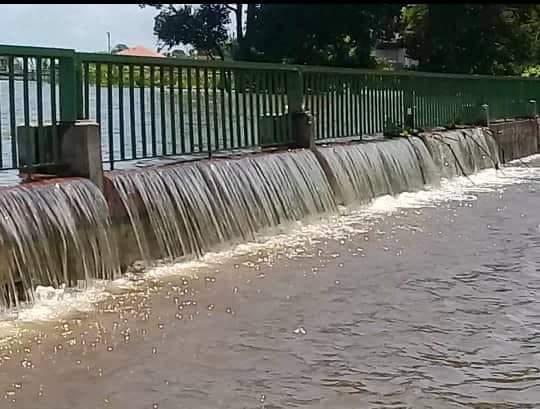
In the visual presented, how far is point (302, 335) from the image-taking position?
714cm

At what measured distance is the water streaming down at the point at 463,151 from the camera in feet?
65.0

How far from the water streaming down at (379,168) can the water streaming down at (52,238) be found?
19.6ft

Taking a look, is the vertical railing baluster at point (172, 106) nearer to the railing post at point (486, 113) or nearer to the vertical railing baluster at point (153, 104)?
the vertical railing baluster at point (153, 104)

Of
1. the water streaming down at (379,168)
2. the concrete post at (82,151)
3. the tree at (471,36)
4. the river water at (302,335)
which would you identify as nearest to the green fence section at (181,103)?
the concrete post at (82,151)

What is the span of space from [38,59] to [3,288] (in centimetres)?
268

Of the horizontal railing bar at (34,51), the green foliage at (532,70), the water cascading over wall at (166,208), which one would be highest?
the green foliage at (532,70)

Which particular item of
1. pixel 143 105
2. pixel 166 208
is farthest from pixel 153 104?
pixel 166 208

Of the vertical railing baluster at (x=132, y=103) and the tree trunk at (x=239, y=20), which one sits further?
the tree trunk at (x=239, y=20)

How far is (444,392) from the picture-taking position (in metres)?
5.82

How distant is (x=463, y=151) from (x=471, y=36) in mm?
18938

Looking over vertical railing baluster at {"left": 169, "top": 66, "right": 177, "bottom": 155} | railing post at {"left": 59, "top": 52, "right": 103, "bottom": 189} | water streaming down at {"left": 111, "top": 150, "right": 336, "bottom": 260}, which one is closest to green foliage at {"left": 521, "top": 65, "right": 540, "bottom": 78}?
water streaming down at {"left": 111, "top": 150, "right": 336, "bottom": 260}

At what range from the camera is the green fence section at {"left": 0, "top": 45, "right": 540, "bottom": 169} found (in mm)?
9555

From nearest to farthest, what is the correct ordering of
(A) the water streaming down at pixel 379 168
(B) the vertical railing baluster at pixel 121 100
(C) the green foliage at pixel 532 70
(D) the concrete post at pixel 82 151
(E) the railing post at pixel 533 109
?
1. (D) the concrete post at pixel 82 151
2. (B) the vertical railing baluster at pixel 121 100
3. (A) the water streaming down at pixel 379 168
4. (E) the railing post at pixel 533 109
5. (C) the green foliage at pixel 532 70

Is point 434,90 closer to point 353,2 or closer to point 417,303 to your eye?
point 417,303
